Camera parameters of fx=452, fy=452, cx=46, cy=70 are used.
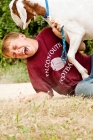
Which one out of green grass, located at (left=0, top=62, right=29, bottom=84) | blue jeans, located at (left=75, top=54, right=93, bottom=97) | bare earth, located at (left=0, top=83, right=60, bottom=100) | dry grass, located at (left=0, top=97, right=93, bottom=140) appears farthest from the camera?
green grass, located at (left=0, top=62, right=29, bottom=84)

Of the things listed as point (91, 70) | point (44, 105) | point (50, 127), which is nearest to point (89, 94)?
point (91, 70)

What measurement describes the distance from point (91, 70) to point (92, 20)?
18.6 inches

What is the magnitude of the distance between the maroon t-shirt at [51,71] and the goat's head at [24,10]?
28cm

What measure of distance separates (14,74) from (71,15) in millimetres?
3016

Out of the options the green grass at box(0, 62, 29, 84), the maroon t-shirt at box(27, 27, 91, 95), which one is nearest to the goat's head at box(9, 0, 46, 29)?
the maroon t-shirt at box(27, 27, 91, 95)

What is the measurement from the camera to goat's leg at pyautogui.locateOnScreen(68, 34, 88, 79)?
402cm

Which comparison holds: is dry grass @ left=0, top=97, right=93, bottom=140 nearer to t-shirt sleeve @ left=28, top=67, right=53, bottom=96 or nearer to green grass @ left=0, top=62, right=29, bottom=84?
t-shirt sleeve @ left=28, top=67, right=53, bottom=96

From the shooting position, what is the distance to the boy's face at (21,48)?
411cm

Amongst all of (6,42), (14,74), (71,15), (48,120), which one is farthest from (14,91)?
(48,120)

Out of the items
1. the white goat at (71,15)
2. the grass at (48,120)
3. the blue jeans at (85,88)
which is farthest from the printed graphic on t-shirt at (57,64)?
the grass at (48,120)

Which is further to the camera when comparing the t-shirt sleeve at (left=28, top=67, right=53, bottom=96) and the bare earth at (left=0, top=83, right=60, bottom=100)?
the bare earth at (left=0, top=83, right=60, bottom=100)

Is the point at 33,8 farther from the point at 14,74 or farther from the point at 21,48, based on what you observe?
the point at 14,74

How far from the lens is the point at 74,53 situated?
406cm

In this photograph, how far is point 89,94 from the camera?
397cm
